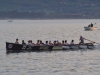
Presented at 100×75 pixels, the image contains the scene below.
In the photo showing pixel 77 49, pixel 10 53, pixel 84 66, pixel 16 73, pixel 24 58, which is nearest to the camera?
pixel 16 73

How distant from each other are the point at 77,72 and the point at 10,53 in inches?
790

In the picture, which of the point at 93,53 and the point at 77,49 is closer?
the point at 93,53

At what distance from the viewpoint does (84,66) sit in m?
54.4

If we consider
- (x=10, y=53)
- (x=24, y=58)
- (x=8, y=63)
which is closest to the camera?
(x=8, y=63)

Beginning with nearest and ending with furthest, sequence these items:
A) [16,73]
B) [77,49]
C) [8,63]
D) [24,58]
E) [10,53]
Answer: [16,73], [8,63], [24,58], [10,53], [77,49]

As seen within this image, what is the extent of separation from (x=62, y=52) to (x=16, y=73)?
68.3 feet

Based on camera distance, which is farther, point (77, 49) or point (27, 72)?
point (77, 49)

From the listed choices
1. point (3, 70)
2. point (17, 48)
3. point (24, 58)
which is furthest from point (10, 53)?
point (3, 70)

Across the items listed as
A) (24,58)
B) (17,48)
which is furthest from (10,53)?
(24,58)

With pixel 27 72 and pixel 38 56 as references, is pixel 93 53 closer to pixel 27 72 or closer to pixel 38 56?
pixel 38 56

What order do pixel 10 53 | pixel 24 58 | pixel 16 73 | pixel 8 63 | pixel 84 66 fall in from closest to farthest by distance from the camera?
1. pixel 16 73
2. pixel 84 66
3. pixel 8 63
4. pixel 24 58
5. pixel 10 53

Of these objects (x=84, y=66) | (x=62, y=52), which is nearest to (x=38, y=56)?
(x=62, y=52)

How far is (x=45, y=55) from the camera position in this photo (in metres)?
66.6

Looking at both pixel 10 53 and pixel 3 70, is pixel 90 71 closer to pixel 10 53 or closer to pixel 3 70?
pixel 3 70
